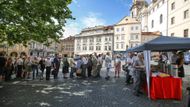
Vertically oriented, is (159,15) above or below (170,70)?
above

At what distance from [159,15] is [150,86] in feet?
163

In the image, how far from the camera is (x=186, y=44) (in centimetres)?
1014

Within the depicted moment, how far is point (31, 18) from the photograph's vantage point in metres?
13.8

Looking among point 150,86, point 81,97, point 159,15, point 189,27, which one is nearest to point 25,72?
point 81,97

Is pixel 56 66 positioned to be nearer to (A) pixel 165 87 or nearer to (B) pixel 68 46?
(A) pixel 165 87

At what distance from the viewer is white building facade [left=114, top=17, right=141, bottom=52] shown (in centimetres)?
8469

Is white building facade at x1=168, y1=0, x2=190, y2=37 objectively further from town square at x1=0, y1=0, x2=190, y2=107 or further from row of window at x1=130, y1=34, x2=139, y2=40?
row of window at x1=130, y1=34, x2=139, y2=40

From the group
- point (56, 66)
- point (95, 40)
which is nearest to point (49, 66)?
point (56, 66)

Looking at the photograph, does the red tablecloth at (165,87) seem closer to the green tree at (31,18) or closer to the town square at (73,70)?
the town square at (73,70)

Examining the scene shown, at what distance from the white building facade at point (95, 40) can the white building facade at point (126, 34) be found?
444 centimetres

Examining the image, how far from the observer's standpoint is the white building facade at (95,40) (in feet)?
318

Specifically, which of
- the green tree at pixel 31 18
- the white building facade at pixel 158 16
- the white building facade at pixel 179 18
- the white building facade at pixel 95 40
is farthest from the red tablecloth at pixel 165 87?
the white building facade at pixel 95 40

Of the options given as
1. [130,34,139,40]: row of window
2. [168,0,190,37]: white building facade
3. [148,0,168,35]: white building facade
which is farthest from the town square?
[130,34,139,40]: row of window

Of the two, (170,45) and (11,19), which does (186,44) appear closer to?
(170,45)
